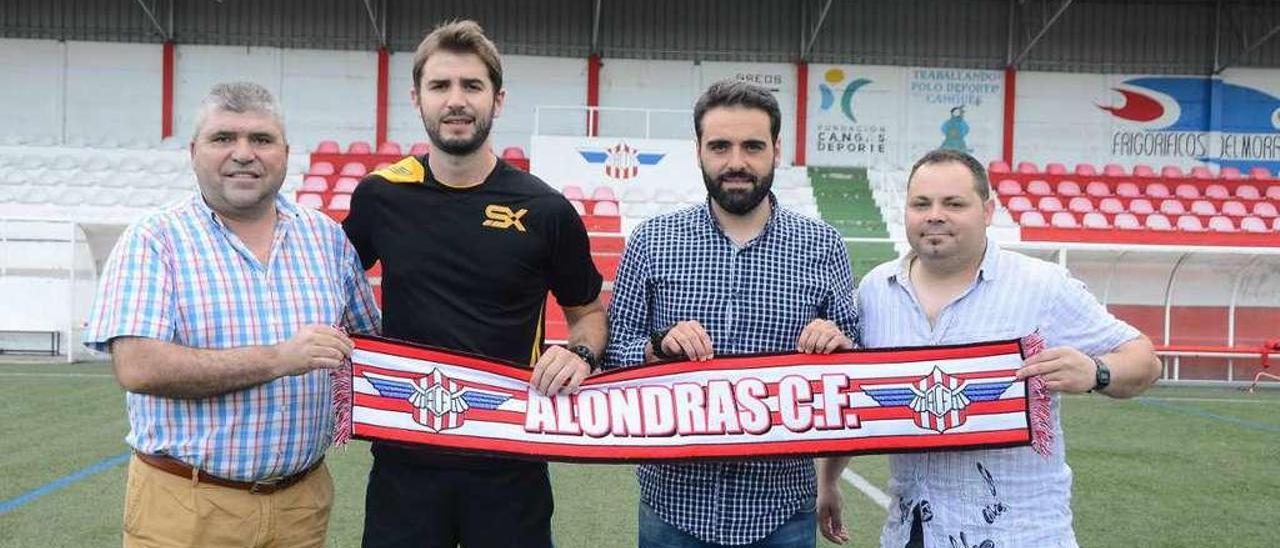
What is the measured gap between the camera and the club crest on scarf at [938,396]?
2.72 m

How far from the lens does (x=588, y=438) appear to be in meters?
2.86

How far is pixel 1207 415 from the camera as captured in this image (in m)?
9.75

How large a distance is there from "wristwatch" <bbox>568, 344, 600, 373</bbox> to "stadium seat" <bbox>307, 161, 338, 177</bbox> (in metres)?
17.7

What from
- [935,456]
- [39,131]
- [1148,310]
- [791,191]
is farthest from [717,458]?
[39,131]

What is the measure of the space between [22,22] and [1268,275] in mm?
23724

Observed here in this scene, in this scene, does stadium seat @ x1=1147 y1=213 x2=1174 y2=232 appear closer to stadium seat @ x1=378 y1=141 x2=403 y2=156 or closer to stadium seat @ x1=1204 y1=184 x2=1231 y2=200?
stadium seat @ x1=1204 y1=184 x2=1231 y2=200

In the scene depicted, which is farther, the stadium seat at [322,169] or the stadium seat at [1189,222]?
the stadium seat at [322,169]

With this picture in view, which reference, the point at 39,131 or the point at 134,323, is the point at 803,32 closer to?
the point at 39,131

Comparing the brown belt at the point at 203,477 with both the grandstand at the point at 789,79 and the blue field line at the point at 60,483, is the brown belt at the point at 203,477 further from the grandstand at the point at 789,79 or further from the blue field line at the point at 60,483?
the grandstand at the point at 789,79

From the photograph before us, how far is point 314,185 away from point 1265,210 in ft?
58.3

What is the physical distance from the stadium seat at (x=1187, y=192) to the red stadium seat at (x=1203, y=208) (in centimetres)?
98

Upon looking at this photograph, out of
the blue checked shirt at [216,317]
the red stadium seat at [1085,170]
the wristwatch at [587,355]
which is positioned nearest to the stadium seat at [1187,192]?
the red stadium seat at [1085,170]

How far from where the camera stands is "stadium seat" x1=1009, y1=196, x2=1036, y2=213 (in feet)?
63.4

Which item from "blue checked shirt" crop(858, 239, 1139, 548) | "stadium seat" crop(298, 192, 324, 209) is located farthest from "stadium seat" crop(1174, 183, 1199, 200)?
"blue checked shirt" crop(858, 239, 1139, 548)
